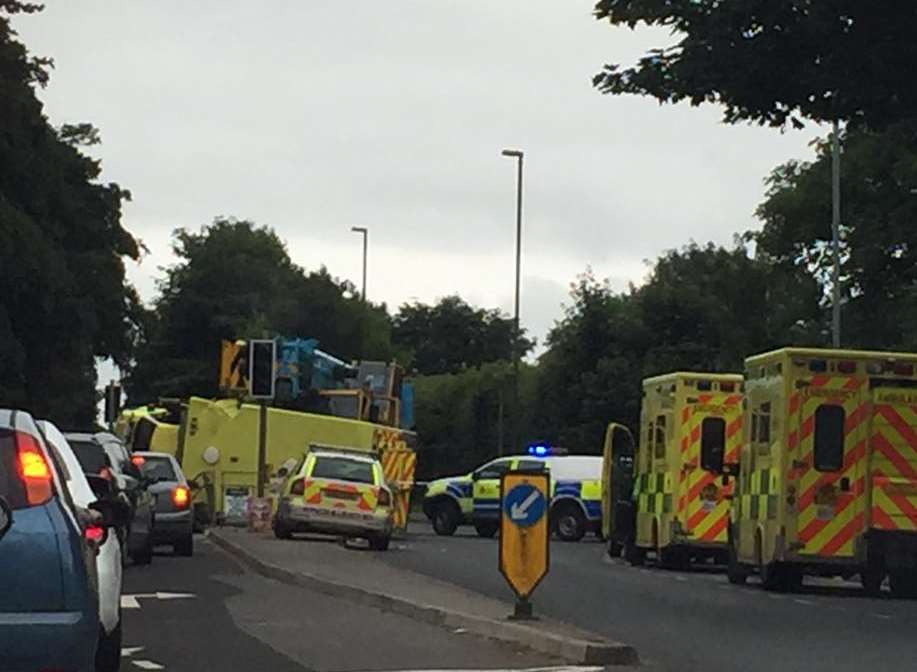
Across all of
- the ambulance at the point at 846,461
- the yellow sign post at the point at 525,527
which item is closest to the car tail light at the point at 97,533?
the yellow sign post at the point at 525,527

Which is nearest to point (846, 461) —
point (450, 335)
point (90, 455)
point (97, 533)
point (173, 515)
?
point (90, 455)

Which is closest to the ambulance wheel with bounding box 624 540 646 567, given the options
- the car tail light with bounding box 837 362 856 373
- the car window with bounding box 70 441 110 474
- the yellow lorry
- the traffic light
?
the yellow lorry

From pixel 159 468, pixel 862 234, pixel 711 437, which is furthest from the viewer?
pixel 862 234

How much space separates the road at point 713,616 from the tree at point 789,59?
499 centimetres

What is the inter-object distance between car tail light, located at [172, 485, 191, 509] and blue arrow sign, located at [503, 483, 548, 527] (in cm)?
1371

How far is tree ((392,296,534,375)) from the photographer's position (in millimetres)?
134250

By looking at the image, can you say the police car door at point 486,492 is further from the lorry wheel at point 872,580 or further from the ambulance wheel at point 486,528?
the lorry wheel at point 872,580

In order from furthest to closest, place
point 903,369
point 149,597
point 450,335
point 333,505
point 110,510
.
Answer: point 450,335
point 333,505
point 903,369
point 149,597
point 110,510

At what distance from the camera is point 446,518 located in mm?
50438

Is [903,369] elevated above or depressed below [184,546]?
above

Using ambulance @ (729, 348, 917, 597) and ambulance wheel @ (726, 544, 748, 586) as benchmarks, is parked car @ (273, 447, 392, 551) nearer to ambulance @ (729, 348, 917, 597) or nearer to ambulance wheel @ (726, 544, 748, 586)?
ambulance wheel @ (726, 544, 748, 586)

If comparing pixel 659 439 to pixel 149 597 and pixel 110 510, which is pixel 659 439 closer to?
pixel 149 597

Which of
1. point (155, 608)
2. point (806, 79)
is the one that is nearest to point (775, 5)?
point (806, 79)

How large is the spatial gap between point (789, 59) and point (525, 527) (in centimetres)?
673
